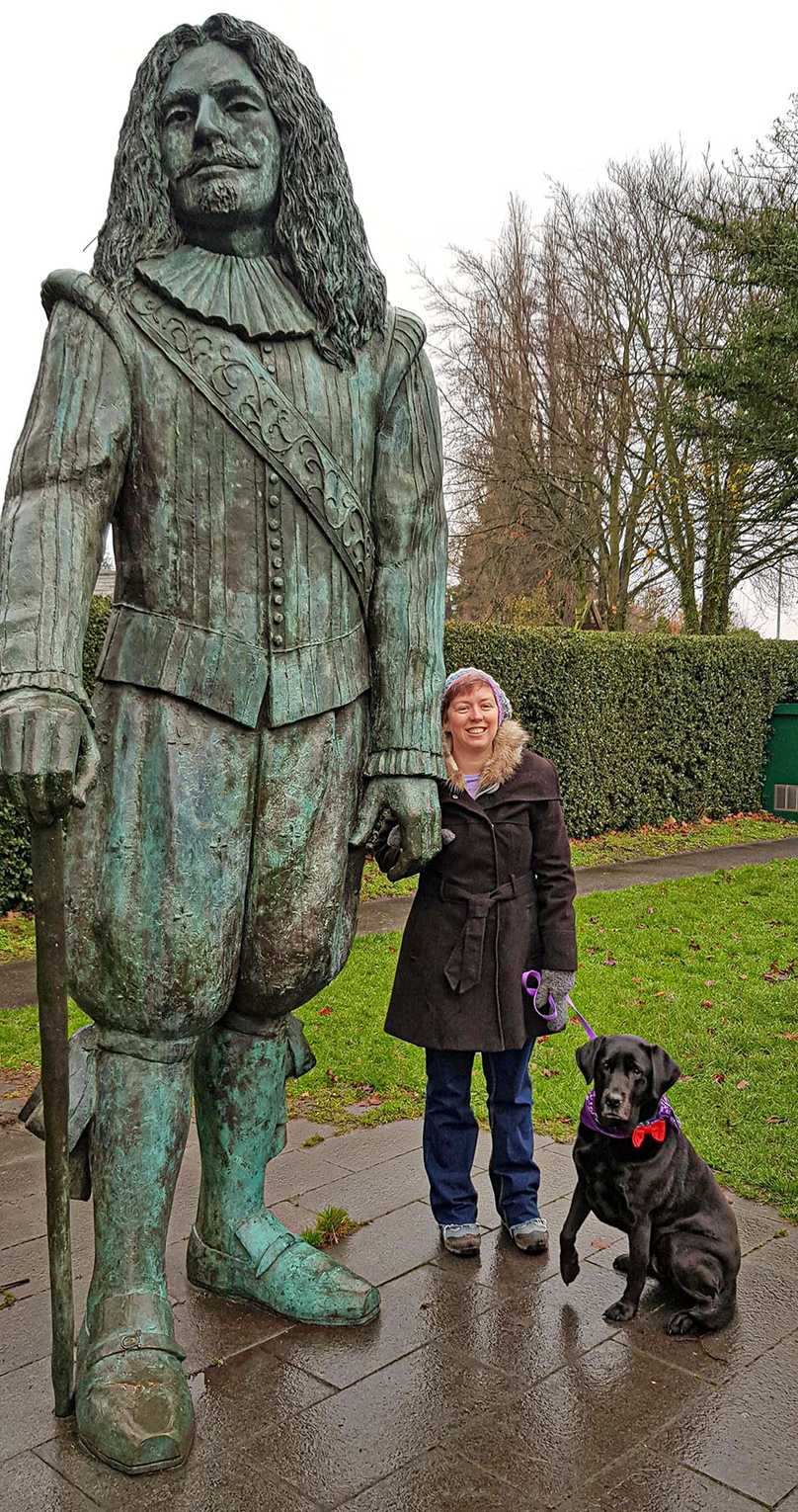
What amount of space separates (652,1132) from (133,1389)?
1.34 metres

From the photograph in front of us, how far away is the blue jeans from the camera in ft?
11.4

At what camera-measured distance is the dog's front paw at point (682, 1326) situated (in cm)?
296

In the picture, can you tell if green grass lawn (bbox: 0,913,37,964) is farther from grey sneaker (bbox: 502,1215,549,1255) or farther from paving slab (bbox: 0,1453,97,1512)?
paving slab (bbox: 0,1453,97,1512)

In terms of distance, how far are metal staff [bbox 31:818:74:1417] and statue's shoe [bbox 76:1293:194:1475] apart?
8 centimetres

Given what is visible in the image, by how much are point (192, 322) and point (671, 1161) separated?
7.54ft

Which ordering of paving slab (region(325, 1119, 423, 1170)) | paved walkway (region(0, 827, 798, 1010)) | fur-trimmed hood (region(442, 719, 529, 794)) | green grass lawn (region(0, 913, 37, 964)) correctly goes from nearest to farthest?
fur-trimmed hood (region(442, 719, 529, 794)), paving slab (region(325, 1119, 423, 1170)), paved walkway (region(0, 827, 798, 1010)), green grass lawn (region(0, 913, 37, 964))

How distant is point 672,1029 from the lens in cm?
621

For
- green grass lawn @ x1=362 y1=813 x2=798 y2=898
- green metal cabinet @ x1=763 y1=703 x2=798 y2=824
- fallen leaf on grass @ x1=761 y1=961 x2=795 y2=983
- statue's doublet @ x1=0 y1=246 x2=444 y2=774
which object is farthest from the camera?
green metal cabinet @ x1=763 y1=703 x2=798 y2=824

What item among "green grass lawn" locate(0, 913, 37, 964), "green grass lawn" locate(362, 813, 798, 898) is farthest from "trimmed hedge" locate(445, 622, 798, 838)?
"green grass lawn" locate(0, 913, 37, 964)

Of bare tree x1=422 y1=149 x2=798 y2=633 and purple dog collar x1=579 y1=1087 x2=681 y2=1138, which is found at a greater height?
bare tree x1=422 y1=149 x2=798 y2=633

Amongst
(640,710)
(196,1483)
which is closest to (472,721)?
(196,1483)

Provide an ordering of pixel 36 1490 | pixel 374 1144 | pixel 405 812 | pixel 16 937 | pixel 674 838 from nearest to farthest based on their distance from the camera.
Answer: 1. pixel 36 1490
2. pixel 405 812
3. pixel 374 1144
4. pixel 16 937
5. pixel 674 838

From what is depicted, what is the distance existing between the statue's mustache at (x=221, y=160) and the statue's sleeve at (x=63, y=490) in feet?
1.38

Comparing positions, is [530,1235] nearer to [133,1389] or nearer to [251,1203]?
[251,1203]
